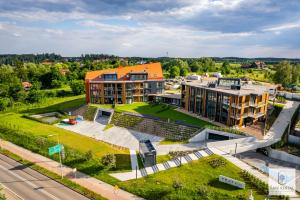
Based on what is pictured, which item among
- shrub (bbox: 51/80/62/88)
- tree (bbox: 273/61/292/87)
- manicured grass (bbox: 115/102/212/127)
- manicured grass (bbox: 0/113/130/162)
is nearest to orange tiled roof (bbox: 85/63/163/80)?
manicured grass (bbox: 115/102/212/127)

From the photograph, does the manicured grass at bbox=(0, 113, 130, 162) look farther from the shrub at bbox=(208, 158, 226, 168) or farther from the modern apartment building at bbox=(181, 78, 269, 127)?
the modern apartment building at bbox=(181, 78, 269, 127)

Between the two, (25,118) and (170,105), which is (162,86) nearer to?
(170,105)

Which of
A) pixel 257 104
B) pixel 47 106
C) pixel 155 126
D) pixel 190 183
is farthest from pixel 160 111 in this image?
pixel 47 106

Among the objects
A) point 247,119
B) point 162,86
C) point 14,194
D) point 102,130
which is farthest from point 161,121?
point 14,194

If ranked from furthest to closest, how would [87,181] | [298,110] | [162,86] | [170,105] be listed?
[162,86] → [170,105] → [298,110] → [87,181]

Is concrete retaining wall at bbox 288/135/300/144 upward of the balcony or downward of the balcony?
downward

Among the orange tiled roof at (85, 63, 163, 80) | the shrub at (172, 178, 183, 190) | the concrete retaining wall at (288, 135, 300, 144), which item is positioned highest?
the orange tiled roof at (85, 63, 163, 80)

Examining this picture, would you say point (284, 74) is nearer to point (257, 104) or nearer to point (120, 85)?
point (257, 104)
